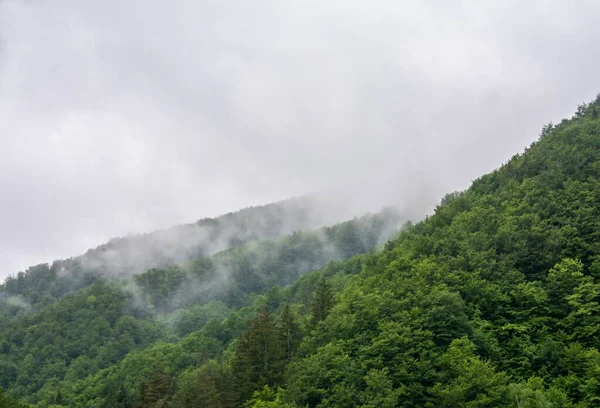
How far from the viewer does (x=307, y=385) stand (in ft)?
159

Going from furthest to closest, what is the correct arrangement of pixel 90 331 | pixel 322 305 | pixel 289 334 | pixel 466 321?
pixel 90 331, pixel 322 305, pixel 289 334, pixel 466 321

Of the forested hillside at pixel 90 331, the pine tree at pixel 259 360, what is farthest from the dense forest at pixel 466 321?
the forested hillside at pixel 90 331

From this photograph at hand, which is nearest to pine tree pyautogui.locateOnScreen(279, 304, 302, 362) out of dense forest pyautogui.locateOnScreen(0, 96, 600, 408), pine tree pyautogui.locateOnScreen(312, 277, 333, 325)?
dense forest pyautogui.locateOnScreen(0, 96, 600, 408)

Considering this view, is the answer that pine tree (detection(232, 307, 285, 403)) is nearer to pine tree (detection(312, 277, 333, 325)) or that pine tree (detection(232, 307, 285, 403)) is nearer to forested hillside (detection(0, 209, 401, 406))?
pine tree (detection(312, 277, 333, 325))

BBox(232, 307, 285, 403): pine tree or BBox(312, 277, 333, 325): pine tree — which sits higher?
BBox(312, 277, 333, 325): pine tree

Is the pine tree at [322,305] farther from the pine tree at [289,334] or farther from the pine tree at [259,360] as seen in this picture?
the pine tree at [259,360]

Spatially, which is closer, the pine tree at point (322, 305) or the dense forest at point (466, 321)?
the dense forest at point (466, 321)

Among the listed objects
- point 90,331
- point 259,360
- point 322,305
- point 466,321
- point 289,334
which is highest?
point 90,331

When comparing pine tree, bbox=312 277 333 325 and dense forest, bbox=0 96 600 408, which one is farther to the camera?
pine tree, bbox=312 277 333 325

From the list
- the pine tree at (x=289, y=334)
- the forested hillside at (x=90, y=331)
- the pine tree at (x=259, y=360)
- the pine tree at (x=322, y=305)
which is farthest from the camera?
the forested hillside at (x=90, y=331)

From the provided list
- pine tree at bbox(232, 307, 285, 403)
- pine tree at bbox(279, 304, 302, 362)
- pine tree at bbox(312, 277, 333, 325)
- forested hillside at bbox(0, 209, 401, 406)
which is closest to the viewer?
pine tree at bbox(232, 307, 285, 403)

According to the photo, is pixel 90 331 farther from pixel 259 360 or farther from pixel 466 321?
pixel 466 321

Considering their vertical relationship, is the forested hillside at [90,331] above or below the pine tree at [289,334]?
above

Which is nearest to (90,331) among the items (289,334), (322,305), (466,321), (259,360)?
(322,305)
